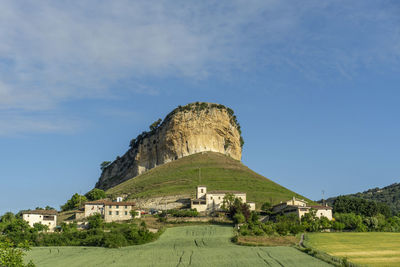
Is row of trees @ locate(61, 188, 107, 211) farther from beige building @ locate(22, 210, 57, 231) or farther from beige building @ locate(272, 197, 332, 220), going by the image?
beige building @ locate(272, 197, 332, 220)

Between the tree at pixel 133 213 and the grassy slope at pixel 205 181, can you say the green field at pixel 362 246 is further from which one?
the grassy slope at pixel 205 181

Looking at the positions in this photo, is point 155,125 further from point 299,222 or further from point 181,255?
point 181,255

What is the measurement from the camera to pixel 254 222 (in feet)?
285

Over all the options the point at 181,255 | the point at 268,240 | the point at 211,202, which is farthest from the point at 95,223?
the point at 181,255

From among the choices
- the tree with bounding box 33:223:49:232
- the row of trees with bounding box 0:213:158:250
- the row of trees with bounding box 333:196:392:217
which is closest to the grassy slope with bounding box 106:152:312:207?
the row of trees with bounding box 333:196:392:217

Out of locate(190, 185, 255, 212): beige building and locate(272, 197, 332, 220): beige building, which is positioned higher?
locate(190, 185, 255, 212): beige building

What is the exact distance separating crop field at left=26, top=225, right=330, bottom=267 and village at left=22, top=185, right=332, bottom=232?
79.1 ft

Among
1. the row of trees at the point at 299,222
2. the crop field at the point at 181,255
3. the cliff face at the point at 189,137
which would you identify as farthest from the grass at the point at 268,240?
the cliff face at the point at 189,137

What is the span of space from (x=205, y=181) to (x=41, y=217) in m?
50.7

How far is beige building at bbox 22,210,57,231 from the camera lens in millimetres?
92625

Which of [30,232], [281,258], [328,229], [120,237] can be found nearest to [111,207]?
[30,232]

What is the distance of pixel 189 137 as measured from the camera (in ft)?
564

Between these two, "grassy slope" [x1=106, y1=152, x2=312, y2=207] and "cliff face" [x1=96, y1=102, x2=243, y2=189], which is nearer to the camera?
"grassy slope" [x1=106, y1=152, x2=312, y2=207]

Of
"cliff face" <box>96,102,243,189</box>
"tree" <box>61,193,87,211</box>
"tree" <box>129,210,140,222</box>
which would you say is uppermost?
"cliff face" <box>96,102,243,189</box>
